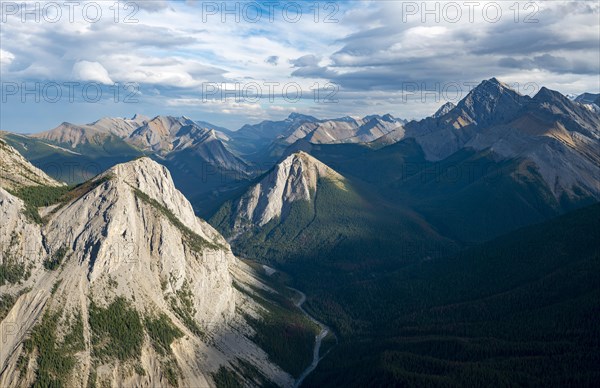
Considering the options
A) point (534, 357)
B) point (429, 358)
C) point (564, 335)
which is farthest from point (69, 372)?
point (564, 335)

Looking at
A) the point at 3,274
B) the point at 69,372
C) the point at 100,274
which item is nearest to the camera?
the point at 69,372

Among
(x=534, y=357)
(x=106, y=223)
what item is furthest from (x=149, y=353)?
(x=534, y=357)

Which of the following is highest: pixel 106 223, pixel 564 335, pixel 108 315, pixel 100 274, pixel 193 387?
pixel 106 223

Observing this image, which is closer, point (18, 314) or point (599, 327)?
point (18, 314)

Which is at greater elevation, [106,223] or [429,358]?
[106,223]

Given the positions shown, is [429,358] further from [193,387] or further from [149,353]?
[149,353]

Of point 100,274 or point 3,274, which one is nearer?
point 3,274

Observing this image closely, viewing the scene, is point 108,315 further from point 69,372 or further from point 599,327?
point 599,327

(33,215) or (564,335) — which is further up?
(33,215)

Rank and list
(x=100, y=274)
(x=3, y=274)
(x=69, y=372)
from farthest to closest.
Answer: (x=100, y=274), (x=3, y=274), (x=69, y=372)
